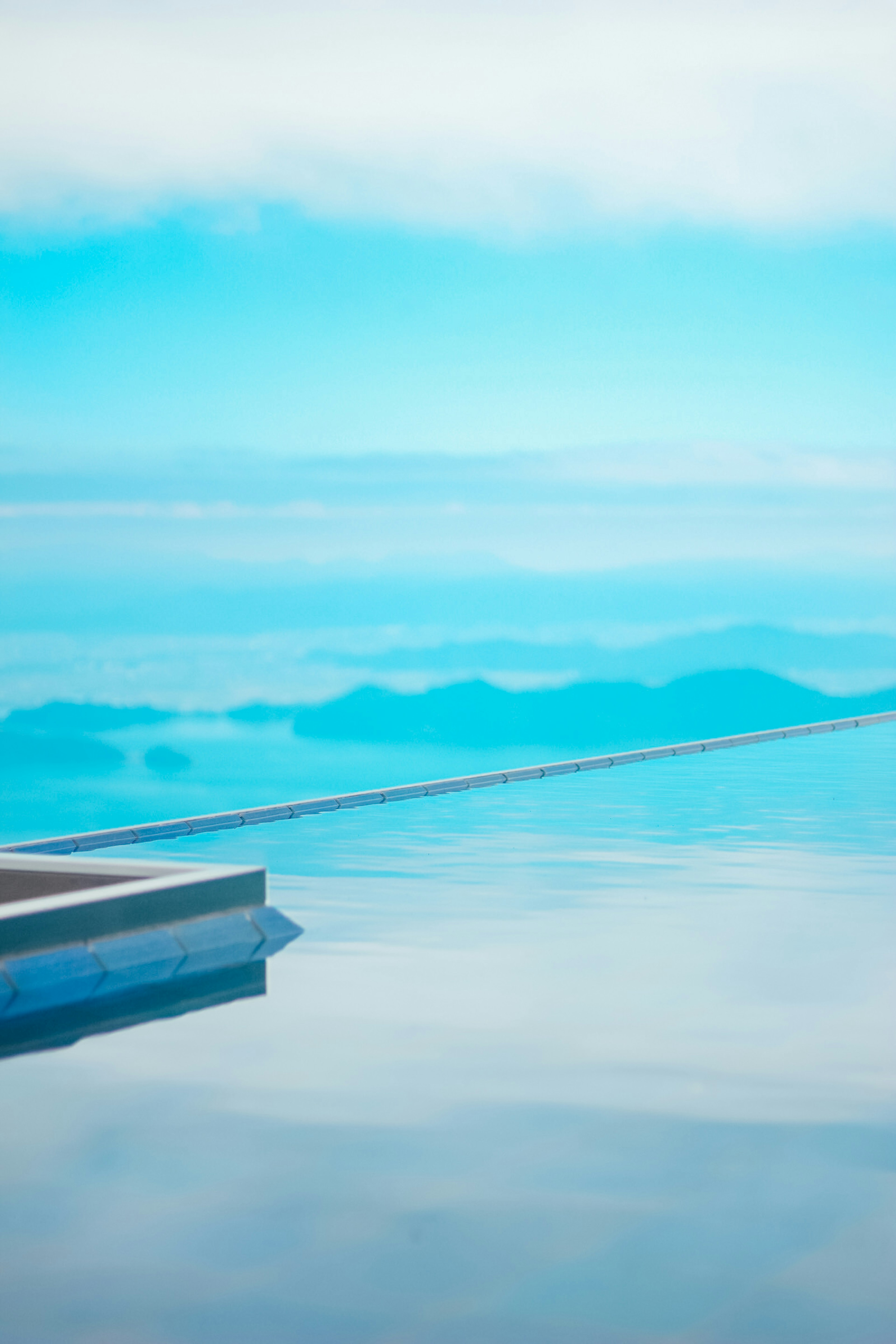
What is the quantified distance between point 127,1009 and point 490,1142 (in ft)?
8.95

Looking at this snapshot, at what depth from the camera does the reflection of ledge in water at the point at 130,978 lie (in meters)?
7.23

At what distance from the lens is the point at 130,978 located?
7.98 meters

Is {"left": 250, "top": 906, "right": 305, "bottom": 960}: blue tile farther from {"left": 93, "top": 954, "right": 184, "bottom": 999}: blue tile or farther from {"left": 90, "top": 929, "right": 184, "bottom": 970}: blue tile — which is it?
{"left": 93, "top": 954, "right": 184, "bottom": 999}: blue tile

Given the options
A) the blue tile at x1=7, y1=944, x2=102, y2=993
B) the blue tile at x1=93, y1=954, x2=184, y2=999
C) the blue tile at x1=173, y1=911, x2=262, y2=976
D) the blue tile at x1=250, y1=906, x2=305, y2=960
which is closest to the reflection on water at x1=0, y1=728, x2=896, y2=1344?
the blue tile at x1=250, y1=906, x2=305, y2=960

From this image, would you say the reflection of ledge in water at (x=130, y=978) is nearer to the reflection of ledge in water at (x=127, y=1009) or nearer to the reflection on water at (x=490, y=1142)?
the reflection of ledge in water at (x=127, y=1009)

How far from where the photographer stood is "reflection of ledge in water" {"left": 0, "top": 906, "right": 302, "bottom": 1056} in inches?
285

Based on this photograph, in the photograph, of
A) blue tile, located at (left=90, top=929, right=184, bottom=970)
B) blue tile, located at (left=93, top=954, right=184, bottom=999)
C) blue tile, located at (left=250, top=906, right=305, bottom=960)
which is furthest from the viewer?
blue tile, located at (left=250, top=906, right=305, bottom=960)

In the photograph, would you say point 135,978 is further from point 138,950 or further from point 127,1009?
point 127,1009

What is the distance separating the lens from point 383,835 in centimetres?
1534

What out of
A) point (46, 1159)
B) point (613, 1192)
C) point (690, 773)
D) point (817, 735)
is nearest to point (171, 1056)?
point (46, 1159)

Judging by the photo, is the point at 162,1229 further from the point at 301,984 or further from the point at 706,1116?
the point at 301,984

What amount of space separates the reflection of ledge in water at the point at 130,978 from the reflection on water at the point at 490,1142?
0.20 metres

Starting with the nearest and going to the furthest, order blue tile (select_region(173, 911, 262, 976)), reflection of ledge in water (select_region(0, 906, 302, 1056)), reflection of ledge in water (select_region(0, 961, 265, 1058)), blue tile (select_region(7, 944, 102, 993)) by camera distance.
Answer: reflection of ledge in water (select_region(0, 961, 265, 1058)) → reflection of ledge in water (select_region(0, 906, 302, 1056)) → blue tile (select_region(7, 944, 102, 993)) → blue tile (select_region(173, 911, 262, 976))

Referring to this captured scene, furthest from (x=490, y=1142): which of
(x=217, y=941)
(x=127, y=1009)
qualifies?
(x=217, y=941)
